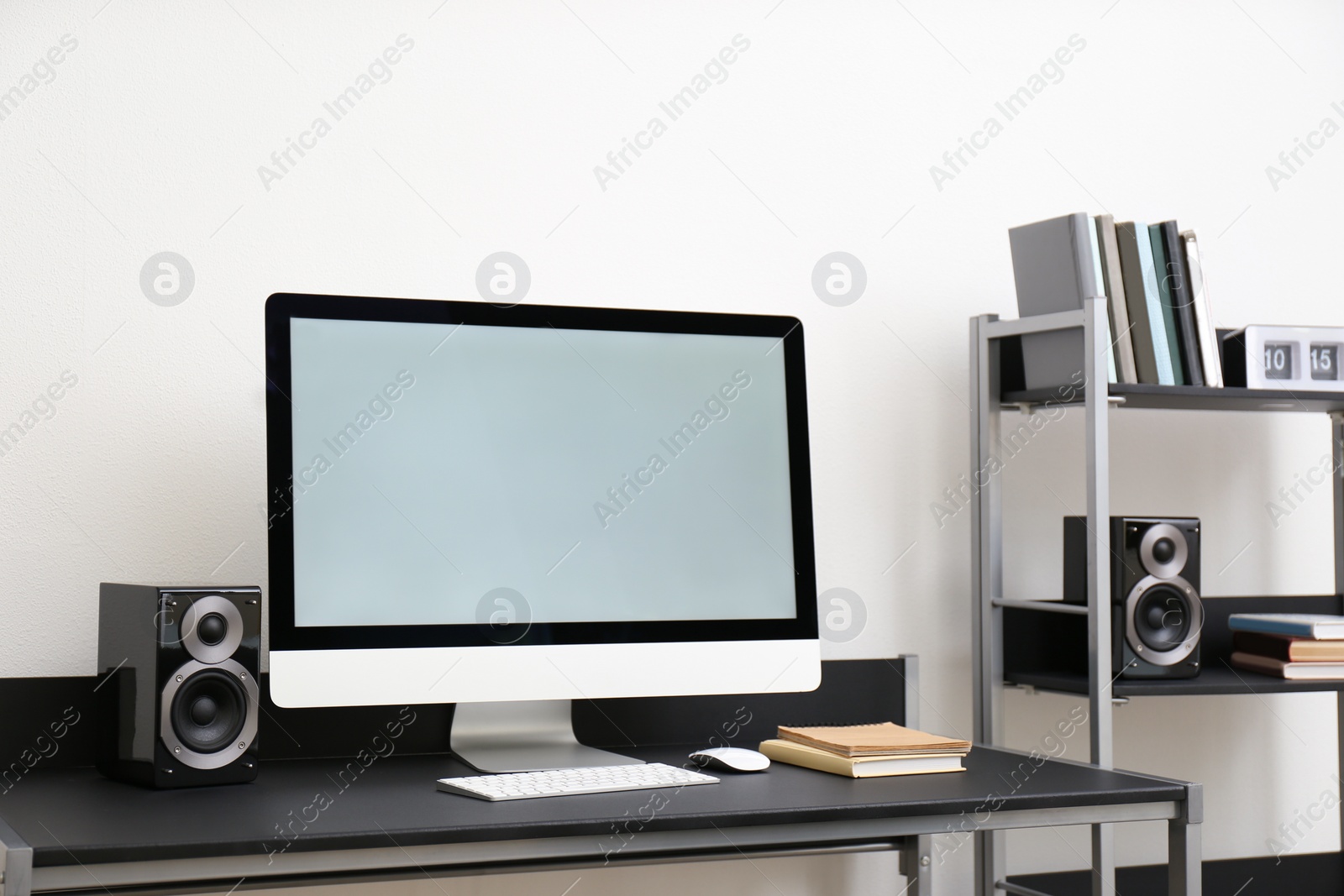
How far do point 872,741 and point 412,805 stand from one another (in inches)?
26.0

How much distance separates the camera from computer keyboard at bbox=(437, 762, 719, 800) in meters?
1.49

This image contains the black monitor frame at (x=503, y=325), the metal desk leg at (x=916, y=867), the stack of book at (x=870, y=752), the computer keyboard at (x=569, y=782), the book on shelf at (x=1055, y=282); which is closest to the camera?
the computer keyboard at (x=569, y=782)

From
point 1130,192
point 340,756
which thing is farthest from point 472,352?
point 1130,192

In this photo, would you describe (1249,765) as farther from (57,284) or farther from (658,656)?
(57,284)

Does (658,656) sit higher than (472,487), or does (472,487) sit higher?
(472,487)

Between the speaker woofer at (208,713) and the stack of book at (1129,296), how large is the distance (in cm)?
142

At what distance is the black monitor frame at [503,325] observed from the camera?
1.60 m

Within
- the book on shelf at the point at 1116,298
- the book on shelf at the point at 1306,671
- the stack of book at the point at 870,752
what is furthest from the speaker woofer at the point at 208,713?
the book on shelf at the point at 1306,671

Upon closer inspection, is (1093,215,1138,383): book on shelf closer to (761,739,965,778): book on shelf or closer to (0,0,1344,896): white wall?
(0,0,1344,896): white wall

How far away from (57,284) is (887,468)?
145 centimetres

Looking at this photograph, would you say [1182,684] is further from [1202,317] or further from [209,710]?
[209,710]

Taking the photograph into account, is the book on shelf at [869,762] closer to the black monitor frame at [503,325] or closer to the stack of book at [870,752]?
the stack of book at [870,752]

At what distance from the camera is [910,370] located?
7.86 ft

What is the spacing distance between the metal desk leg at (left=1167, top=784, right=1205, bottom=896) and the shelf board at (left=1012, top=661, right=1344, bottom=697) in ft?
1.28
